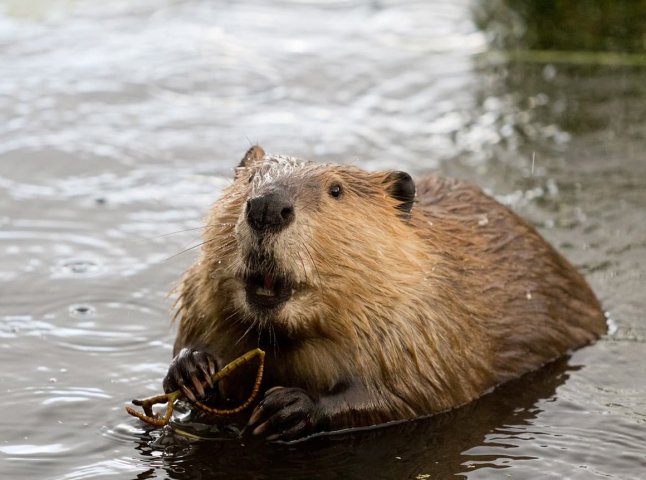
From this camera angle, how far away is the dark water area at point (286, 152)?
456 cm

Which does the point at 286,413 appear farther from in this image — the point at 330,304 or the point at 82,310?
the point at 82,310

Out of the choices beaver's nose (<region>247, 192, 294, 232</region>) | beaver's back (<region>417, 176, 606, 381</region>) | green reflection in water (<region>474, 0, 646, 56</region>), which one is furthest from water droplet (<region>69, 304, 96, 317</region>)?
green reflection in water (<region>474, 0, 646, 56</region>)

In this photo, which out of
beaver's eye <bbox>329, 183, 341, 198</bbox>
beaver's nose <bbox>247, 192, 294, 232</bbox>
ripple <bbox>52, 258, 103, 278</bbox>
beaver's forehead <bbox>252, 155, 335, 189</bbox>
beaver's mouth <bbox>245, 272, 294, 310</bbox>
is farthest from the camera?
ripple <bbox>52, 258, 103, 278</bbox>

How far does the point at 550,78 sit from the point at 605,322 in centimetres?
399

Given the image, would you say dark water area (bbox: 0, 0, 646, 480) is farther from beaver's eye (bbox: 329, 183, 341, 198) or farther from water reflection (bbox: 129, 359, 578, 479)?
beaver's eye (bbox: 329, 183, 341, 198)

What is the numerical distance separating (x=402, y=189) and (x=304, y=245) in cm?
71

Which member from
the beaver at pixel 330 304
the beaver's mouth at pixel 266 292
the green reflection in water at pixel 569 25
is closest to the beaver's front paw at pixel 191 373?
the beaver at pixel 330 304

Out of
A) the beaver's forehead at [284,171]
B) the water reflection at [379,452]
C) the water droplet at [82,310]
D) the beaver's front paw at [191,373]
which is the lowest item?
the water reflection at [379,452]

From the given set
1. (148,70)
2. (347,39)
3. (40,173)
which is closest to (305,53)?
(347,39)

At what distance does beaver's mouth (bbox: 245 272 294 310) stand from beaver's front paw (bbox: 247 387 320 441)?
35 centimetres

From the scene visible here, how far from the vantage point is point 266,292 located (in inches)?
169

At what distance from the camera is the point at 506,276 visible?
536 centimetres

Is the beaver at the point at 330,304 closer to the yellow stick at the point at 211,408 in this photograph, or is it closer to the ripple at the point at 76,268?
the yellow stick at the point at 211,408

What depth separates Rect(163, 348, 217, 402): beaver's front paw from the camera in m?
4.53
